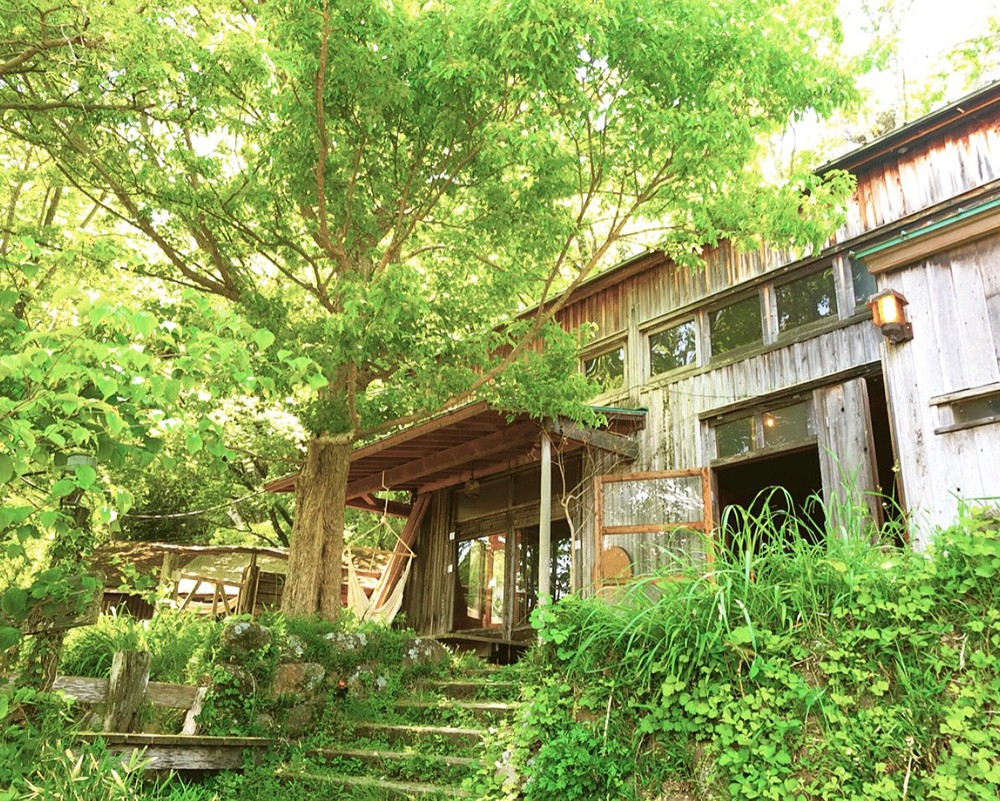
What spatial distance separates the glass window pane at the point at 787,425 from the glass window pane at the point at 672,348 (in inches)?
57.7

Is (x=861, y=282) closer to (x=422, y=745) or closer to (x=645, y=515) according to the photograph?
(x=645, y=515)

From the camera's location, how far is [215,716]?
20.1ft

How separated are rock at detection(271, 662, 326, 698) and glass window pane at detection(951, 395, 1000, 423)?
19.2 ft

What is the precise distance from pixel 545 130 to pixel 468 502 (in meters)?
7.23

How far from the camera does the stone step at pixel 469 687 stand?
6.56 meters

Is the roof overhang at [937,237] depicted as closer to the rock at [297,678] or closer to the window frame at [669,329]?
the window frame at [669,329]

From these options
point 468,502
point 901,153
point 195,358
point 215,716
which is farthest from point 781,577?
point 468,502

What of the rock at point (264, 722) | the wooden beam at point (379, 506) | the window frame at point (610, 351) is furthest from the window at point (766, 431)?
the wooden beam at point (379, 506)

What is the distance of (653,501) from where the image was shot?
879 centimetres

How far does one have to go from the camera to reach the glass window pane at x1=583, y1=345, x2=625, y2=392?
10648 millimetres

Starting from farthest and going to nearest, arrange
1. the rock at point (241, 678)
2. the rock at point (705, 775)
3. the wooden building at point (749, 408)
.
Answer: the rock at point (241, 678)
the wooden building at point (749, 408)
the rock at point (705, 775)

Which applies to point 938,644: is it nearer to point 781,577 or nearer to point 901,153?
point 781,577

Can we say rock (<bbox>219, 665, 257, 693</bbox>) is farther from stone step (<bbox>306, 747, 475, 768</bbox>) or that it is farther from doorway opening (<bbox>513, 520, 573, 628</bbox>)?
doorway opening (<bbox>513, 520, 573, 628</bbox>)

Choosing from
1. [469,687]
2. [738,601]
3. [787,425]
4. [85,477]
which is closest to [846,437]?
[787,425]
